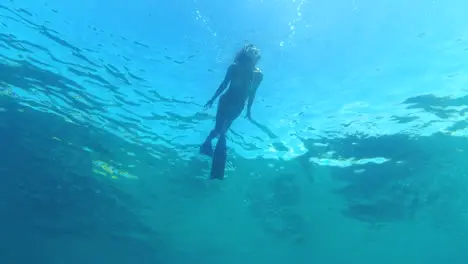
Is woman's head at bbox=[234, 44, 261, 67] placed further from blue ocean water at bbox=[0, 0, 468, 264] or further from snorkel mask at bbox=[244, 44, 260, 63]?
blue ocean water at bbox=[0, 0, 468, 264]

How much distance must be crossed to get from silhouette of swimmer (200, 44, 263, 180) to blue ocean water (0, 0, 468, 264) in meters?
2.03

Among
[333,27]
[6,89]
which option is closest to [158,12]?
[333,27]

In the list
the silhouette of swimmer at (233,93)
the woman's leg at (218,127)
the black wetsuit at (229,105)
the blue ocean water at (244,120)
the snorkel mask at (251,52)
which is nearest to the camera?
the snorkel mask at (251,52)

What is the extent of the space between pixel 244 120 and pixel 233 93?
19.7 feet

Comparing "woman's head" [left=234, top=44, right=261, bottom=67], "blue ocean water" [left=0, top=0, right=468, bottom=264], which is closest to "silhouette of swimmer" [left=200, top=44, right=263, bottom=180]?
"woman's head" [left=234, top=44, right=261, bottom=67]

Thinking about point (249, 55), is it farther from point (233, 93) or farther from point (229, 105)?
point (229, 105)

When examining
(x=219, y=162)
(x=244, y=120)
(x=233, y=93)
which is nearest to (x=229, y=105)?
(x=233, y=93)

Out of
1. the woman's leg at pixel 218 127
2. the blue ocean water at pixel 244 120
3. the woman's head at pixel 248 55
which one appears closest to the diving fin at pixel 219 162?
the woman's leg at pixel 218 127

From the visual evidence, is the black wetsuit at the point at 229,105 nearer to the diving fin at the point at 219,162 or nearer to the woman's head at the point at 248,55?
the diving fin at the point at 219,162

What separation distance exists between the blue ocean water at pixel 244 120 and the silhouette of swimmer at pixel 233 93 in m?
2.03

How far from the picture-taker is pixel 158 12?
33.2ft

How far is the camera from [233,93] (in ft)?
28.4

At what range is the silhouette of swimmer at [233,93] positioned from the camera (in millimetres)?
8172

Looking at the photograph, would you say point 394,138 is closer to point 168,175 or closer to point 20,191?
point 168,175
